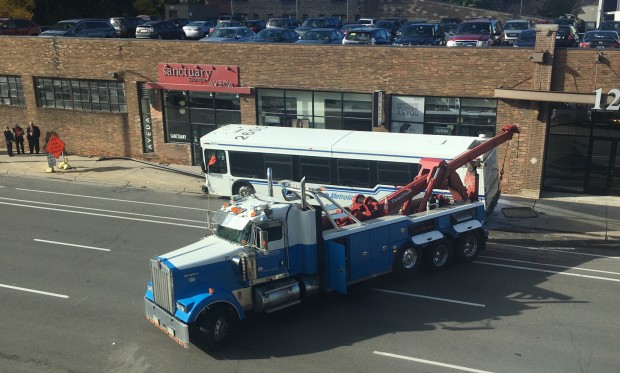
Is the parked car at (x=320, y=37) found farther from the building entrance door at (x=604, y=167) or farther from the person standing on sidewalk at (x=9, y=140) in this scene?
the building entrance door at (x=604, y=167)

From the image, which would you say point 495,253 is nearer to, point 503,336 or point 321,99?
point 503,336

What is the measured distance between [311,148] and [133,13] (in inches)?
1982

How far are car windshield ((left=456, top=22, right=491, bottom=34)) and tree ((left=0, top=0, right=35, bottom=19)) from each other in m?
37.7

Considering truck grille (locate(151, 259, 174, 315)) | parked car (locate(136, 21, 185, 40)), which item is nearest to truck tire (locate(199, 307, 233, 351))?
truck grille (locate(151, 259, 174, 315))

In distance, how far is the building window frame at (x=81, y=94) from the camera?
1248 inches

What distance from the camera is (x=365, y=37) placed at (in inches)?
1398

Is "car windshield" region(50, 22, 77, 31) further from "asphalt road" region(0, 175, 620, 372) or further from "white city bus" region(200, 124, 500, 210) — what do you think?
"asphalt road" region(0, 175, 620, 372)

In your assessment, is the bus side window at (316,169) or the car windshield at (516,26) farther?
the car windshield at (516,26)

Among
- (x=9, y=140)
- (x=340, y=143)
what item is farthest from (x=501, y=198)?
(x=9, y=140)

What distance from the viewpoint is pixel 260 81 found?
2814 cm

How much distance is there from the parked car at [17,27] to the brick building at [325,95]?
9.17 meters

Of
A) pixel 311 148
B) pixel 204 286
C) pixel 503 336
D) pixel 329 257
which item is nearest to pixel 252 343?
pixel 204 286

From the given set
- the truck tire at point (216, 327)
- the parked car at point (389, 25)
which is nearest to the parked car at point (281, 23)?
the parked car at point (389, 25)

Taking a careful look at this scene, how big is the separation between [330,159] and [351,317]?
8.79 metres
